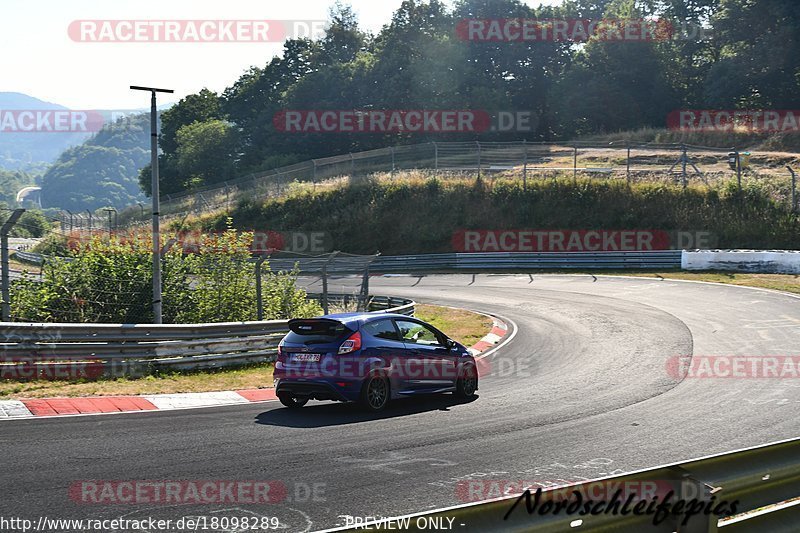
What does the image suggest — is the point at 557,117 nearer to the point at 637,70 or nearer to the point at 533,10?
the point at 637,70

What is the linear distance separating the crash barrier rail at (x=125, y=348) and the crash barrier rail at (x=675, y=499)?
1110 centimetres

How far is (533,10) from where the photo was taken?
88750 mm

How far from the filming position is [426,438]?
33.6 ft

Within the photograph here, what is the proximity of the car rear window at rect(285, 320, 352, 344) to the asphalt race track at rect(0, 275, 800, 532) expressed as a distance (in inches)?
41.5

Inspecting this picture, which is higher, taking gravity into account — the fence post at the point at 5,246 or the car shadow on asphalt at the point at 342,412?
the fence post at the point at 5,246

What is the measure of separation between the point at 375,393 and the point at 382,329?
3.36ft

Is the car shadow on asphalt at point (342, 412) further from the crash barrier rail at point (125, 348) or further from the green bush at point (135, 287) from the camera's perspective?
the green bush at point (135, 287)

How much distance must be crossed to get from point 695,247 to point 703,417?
99.4 feet

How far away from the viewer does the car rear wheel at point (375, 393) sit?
11898mm

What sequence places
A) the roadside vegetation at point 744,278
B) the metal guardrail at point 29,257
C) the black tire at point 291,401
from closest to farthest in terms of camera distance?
the black tire at point 291,401 < the roadside vegetation at point 744,278 < the metal guardrail at point 29,257

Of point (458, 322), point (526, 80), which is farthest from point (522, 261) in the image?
point (526, 80)

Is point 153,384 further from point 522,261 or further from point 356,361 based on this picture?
point 522,261

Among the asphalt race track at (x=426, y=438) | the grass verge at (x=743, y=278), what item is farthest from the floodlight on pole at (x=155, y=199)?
the grass verge at (x=743, y=278)

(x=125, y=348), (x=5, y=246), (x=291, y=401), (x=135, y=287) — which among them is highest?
(x=5, y=246)
